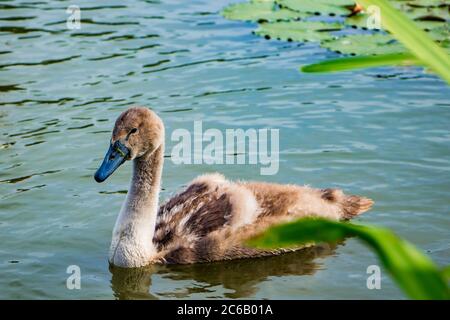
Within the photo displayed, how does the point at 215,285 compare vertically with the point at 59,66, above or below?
below

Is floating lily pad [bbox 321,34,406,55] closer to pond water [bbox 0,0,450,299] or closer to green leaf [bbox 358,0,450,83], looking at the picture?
pond water [bbox 0,0,450,299]

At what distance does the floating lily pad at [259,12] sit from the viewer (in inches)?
472

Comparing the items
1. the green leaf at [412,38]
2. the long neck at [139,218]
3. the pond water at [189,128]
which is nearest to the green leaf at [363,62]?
the green leaf at [412,38]

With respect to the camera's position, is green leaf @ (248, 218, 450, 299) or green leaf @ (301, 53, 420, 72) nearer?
green leaf @ (248, 218, 450, 299)

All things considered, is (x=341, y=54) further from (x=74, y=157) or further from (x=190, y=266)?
(x=190, y=266)

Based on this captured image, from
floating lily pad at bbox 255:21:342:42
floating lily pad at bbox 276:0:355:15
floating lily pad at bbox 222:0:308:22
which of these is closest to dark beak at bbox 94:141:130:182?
floating lily pad at bbox 255:21:342:42

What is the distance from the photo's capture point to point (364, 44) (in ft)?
35.2

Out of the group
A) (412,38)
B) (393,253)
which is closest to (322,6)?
(412,38)

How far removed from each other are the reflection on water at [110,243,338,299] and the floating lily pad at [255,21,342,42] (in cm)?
522

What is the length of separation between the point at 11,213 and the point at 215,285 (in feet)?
7.18

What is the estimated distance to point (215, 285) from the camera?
5977 millimetres

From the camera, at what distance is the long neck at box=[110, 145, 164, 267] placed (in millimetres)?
6199

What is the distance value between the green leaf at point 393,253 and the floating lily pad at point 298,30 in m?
9.56
